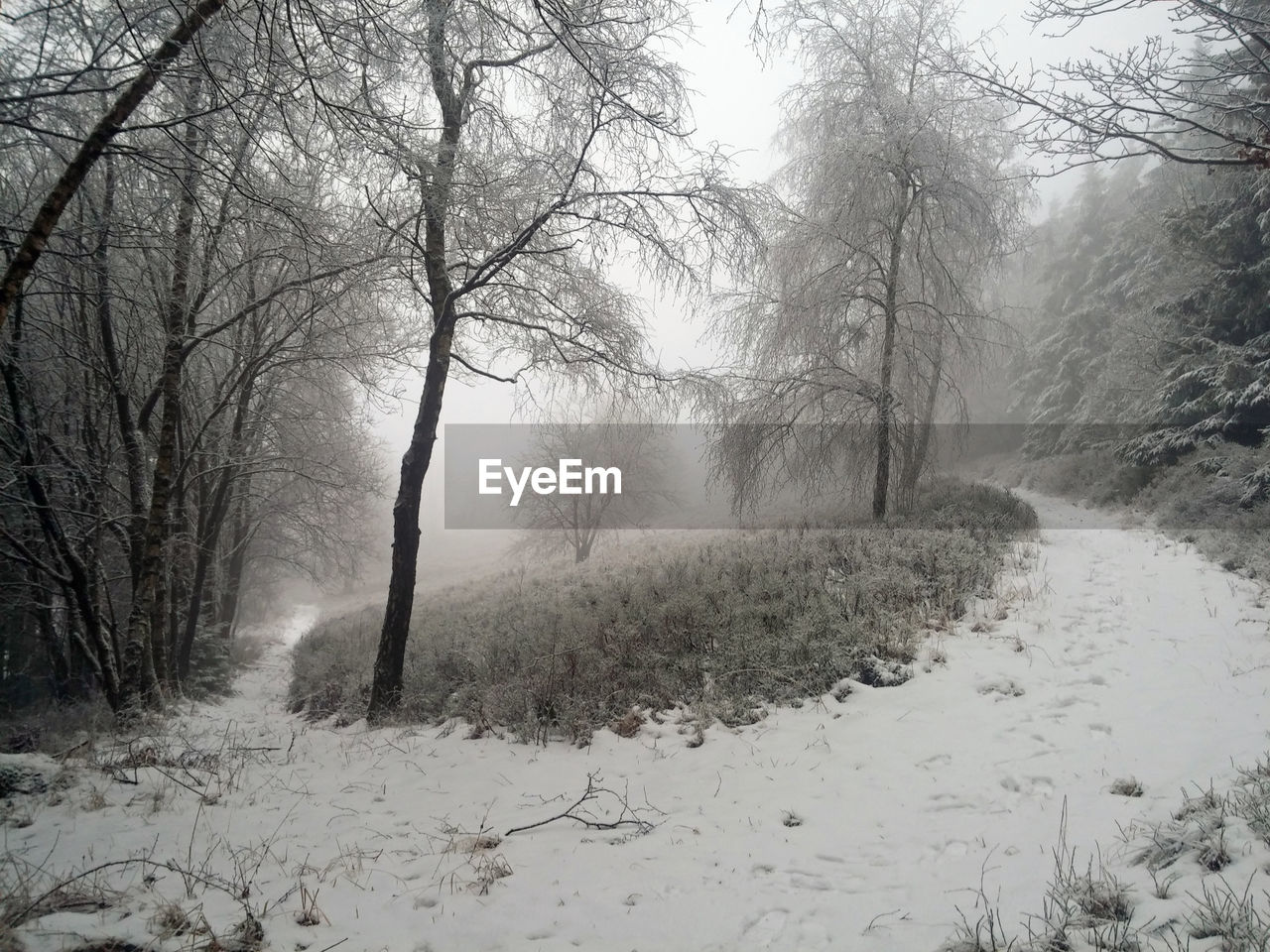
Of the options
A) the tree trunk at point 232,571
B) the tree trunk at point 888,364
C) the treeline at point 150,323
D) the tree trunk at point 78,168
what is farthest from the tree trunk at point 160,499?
the tree trunk at point 888,364

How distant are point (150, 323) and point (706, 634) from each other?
763 centimetres

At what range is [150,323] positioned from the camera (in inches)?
292

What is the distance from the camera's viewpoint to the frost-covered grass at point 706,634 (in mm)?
5582

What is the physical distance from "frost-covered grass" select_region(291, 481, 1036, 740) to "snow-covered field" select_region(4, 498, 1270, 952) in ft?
1.35

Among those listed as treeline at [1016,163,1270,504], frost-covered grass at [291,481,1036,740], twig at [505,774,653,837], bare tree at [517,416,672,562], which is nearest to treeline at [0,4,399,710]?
frost-covered grass at [291,481,1036,740]

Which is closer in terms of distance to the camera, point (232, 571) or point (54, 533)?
point (54, 533)

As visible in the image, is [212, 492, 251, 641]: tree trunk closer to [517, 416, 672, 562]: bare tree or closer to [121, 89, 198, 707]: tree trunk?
[121, 89, 198, 707]: tree trunk

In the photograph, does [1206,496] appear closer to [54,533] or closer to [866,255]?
[866,255]

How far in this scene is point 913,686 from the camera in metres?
5.07

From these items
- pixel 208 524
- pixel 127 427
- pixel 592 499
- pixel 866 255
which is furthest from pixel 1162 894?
pixel 592 499

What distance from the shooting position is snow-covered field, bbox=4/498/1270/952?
275 cm

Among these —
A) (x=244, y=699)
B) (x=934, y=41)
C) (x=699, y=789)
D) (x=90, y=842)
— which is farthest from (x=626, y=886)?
(x=934, y=41)

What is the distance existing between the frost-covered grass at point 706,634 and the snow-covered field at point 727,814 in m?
0.41

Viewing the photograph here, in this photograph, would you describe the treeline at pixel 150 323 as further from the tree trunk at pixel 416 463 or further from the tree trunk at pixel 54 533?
the tree trunk at pixel 416 463
